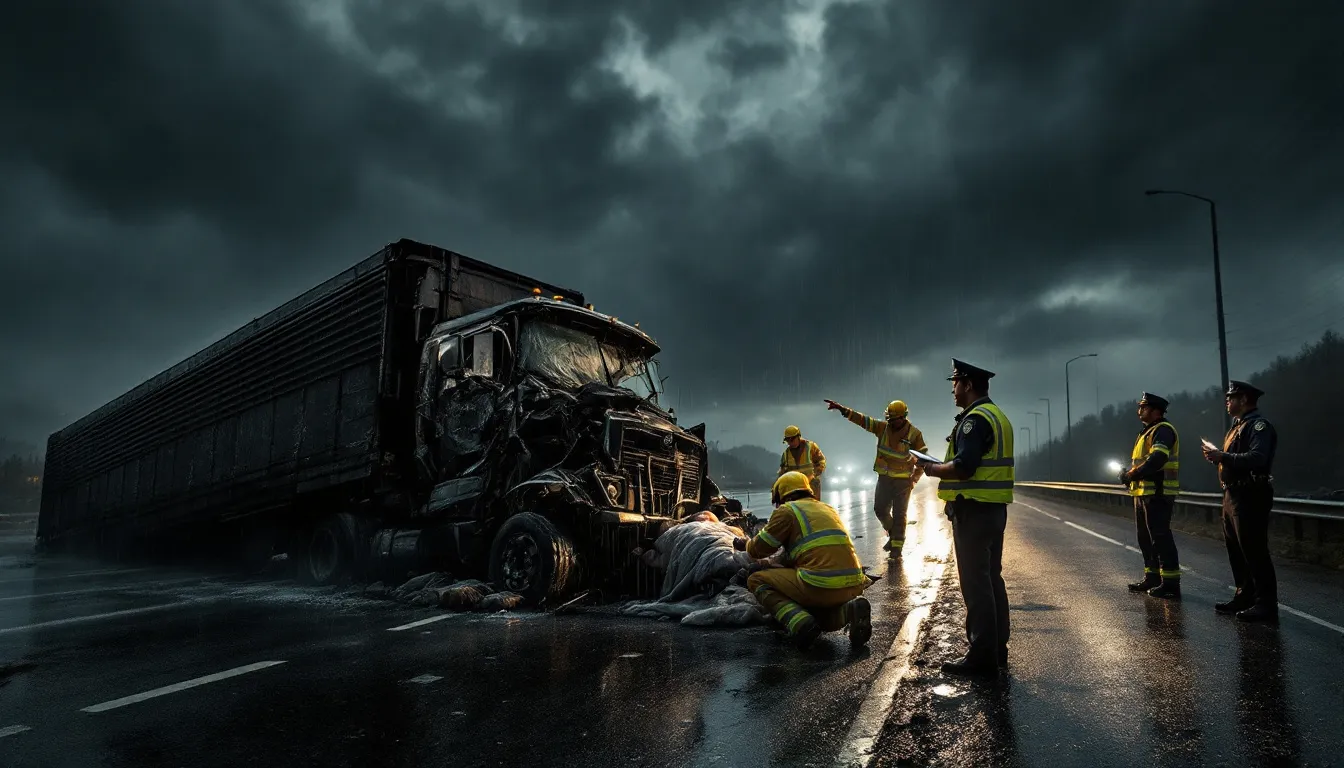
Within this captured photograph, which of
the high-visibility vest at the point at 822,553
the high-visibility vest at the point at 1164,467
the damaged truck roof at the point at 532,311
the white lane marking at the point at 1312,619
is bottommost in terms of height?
the white lane marking at the point at 1312,619

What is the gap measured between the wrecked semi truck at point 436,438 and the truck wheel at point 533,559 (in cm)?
2

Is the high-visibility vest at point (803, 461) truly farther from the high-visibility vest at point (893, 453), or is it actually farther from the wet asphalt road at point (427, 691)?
the wet asphalt road at point (427, 691)

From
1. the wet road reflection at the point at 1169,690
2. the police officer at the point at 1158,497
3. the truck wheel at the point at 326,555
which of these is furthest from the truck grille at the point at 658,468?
the police officer at the point at 1158,497

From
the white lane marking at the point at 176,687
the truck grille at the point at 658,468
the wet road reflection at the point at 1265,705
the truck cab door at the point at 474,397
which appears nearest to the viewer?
the wet road reflection at the point at 1265,705

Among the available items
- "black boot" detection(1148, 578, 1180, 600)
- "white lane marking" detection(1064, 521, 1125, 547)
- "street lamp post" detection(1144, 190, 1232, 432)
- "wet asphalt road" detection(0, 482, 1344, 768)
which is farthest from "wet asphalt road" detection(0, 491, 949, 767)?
"street lamp post" detection(1144, 190, 1232, 432)

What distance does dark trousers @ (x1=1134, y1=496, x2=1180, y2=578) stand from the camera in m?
6.81

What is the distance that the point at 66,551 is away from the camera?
676 inches

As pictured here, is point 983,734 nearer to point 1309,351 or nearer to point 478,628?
point 478,628

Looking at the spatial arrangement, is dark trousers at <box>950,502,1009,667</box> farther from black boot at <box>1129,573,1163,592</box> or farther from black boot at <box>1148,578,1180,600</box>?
black boot at <box>1129,573,1163,592</box>

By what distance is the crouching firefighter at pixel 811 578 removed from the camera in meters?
4.91

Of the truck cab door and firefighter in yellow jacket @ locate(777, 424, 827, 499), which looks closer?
the truck cab door

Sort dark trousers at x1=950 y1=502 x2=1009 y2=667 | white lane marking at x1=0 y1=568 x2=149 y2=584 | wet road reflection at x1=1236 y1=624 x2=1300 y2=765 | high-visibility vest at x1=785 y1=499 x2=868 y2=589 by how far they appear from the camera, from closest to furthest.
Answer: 1. wet road reflection at x1=1236 y1=624 x2=1300 y2=765
2. dark trousers at x1=950 y1=502 x2=1009 y2=667
3. high-visibility vest at x1=785 y1=499 x2=868 y2=589
4. white lane marking at x1=0 y1=568 x2=149 y2=584

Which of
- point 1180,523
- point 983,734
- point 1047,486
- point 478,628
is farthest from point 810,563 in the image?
point 1047,486

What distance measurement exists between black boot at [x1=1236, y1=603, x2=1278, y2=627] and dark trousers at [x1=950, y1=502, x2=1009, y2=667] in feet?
8.57
